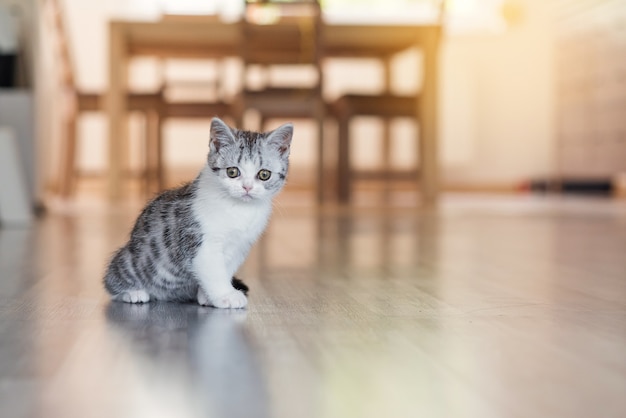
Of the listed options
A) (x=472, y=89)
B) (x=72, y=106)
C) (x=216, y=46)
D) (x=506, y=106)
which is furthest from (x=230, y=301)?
(x=506, y=106)

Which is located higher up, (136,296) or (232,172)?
(232,172)

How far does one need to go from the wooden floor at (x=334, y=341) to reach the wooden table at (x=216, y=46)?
2.82m

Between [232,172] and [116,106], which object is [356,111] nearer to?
[116,106]

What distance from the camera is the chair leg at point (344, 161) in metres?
5.28

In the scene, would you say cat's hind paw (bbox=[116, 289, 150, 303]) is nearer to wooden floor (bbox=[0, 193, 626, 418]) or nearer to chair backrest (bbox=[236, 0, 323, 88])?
wooden floor (bbox=[0, 193, 626, 418])

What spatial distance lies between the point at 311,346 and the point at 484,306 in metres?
0.46

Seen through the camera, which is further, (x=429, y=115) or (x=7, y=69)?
(x=429, y=115)

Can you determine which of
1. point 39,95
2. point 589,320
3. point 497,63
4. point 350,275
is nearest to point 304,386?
point 589,320

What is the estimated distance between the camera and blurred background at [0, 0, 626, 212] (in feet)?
23.4

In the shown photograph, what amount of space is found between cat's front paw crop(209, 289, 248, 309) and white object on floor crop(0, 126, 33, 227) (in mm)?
2238

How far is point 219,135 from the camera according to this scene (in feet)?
4.72

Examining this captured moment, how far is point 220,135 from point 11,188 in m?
2.31

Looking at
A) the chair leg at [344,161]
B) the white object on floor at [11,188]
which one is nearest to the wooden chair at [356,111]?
the chair leg at [344,161]

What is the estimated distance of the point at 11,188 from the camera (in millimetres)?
3480
